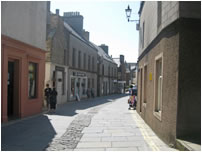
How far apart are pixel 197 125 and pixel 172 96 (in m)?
0.94

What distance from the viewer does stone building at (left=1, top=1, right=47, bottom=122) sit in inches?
399

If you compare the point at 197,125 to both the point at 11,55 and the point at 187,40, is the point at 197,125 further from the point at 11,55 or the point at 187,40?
the point at 11,55

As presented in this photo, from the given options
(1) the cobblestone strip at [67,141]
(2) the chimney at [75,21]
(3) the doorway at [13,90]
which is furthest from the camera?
(2) the chimney at [75,21]

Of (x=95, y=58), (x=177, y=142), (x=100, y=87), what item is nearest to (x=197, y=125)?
(x=177, y=142)

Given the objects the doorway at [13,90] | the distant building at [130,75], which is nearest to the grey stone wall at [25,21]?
the doorway at [13,90]

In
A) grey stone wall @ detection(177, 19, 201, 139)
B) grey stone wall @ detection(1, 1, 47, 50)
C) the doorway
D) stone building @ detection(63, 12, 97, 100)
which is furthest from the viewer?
stone building @ detection(63, 12, 97, 100)

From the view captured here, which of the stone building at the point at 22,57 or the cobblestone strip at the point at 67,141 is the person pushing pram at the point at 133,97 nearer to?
the stone building at the point at 22,57

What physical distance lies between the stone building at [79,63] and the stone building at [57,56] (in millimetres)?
1238

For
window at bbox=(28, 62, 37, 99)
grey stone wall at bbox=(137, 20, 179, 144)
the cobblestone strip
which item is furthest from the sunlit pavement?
window at bbox=(28, 62, 37, 99)

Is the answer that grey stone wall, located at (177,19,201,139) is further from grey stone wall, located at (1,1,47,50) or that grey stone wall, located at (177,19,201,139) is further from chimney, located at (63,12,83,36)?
chimney, located at (63,12,83,36)

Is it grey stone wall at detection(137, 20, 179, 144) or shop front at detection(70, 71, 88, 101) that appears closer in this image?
grey stone wall at detection(137, 20, 179, 144)

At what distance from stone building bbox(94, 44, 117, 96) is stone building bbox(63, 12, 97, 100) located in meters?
3.64

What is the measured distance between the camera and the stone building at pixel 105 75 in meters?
40.9

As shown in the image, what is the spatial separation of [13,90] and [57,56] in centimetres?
1050
